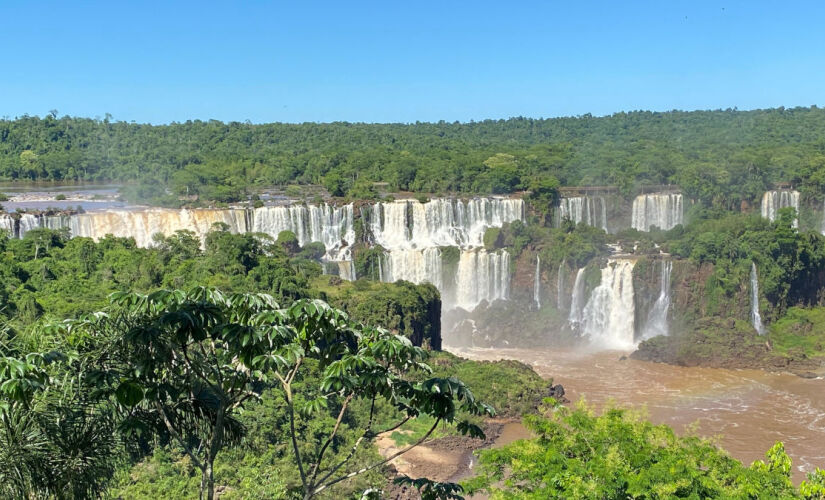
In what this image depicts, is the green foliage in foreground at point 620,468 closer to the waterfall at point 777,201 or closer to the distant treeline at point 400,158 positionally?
the distant treeline at point 400,158

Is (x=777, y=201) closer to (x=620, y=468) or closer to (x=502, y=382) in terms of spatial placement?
(x=502, y=382)

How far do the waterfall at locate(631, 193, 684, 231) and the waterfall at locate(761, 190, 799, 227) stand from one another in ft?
17.5

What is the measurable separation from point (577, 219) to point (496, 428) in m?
27.3

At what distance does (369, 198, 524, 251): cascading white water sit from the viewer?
1897 inches

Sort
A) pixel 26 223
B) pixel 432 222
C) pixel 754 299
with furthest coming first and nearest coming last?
1. pixel 432 222
2. pixel 26 223
3. pixel 754 299

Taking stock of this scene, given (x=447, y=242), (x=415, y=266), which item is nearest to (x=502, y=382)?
(x=415, y=266)

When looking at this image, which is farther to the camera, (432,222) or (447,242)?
(432,222)

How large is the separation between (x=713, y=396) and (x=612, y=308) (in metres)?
10.7

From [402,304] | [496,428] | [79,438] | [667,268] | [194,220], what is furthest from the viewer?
[194,220]

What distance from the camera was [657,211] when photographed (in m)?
52.1

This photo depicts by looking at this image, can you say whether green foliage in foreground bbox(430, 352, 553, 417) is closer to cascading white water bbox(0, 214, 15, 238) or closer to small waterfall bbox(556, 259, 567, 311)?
small waterfall bbox(556, 259, 567, 311)

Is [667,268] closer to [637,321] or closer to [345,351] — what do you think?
[637,321]

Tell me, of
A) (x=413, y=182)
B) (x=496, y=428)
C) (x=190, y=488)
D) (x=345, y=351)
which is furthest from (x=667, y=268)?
(x=345, y=351)

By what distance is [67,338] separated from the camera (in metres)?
7.36
